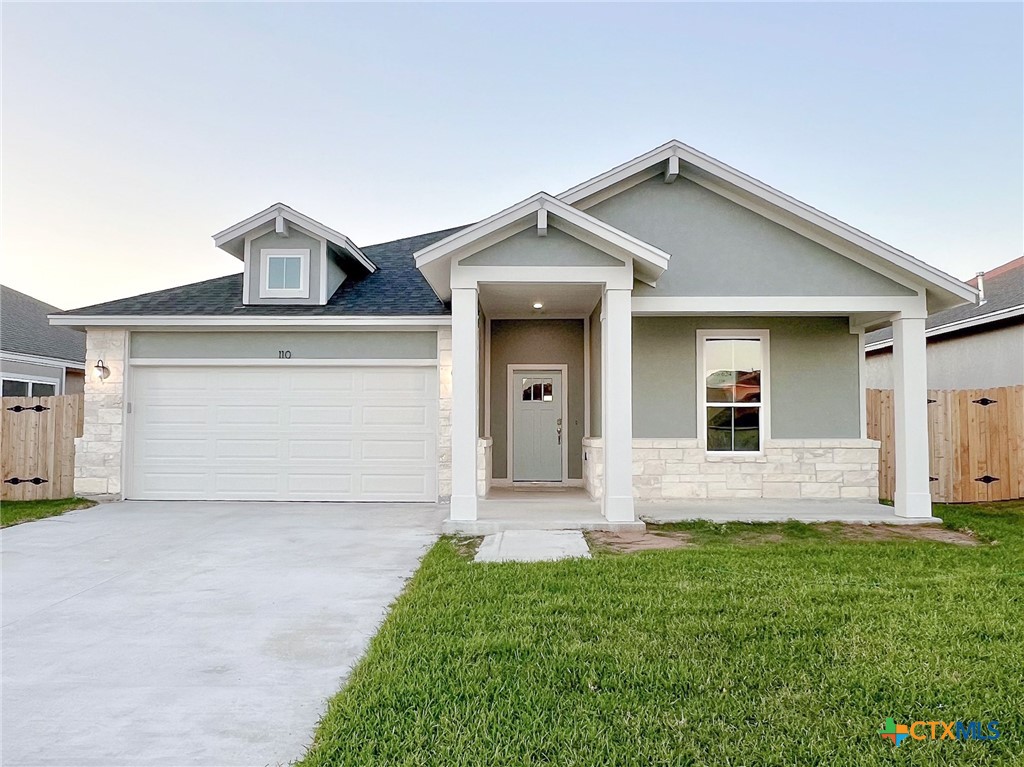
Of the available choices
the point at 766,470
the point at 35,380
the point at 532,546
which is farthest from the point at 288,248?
the point at 35,380

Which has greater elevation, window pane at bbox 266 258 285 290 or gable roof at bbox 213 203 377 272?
gable roof at bbox 213 203 377 272

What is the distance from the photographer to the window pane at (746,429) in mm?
9984

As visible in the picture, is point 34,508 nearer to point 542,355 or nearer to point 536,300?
point 536,300

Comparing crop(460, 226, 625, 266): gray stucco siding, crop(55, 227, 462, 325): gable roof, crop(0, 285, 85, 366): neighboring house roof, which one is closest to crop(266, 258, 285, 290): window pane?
crop(55, 227, 462, 325): gable roof

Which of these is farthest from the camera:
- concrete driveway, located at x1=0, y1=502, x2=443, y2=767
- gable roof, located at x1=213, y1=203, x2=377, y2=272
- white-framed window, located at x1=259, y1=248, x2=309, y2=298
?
white-framed window, located at x1=259, y1=248, x2=309, y2=298

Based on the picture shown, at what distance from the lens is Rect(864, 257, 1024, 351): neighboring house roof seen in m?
12.2

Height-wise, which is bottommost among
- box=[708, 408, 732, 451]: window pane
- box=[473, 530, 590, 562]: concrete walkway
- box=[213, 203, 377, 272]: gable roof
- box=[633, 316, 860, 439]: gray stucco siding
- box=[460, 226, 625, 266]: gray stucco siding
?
box=[473, 530, 590, 562]: concrete walkway

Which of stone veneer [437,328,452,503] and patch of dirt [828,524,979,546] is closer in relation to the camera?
patch of dirt [828,524,979,546]

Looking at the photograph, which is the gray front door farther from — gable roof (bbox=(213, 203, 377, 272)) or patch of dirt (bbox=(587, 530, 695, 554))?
patch of dirt (bbox=(587, 530, 695, 554))

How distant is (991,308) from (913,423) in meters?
6.49

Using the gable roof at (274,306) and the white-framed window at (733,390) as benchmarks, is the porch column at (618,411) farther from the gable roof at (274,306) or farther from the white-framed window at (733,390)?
the gable roof at (274,306)

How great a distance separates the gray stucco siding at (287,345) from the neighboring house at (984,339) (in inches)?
383

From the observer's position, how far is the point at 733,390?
33.0ft

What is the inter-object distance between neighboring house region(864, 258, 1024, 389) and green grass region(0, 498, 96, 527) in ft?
49.8
